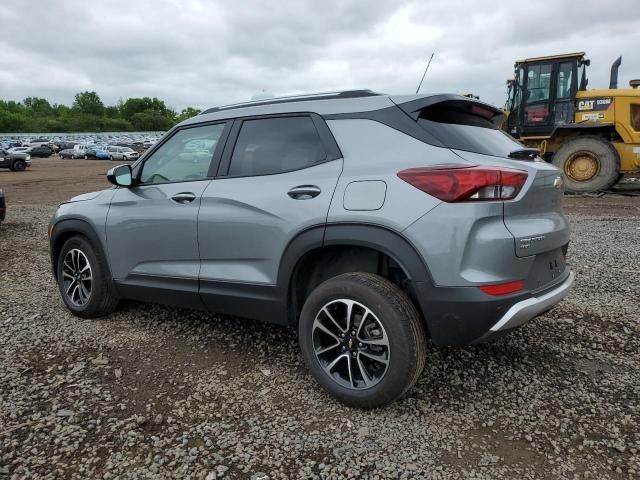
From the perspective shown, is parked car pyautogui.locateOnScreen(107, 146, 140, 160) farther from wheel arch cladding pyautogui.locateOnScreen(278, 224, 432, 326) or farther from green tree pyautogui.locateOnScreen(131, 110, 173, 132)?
green tree pyautogui.locateOnScreen(131, 110, 173, 132)

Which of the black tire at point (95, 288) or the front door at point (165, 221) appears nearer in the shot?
the front door at point (165, 221)

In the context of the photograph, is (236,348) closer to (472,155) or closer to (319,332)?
(319,332)

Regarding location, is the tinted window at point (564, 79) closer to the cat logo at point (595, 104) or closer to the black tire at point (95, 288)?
the cat logo at point (595, 104)

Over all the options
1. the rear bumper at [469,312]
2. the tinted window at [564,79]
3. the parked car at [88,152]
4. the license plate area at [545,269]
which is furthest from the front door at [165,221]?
the parked car at [88,152]

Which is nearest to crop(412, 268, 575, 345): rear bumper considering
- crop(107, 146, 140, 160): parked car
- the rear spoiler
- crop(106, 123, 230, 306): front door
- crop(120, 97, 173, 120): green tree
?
the rear spoiler

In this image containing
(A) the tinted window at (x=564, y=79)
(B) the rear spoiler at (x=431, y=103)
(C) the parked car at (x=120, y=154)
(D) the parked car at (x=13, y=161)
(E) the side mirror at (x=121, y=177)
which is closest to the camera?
(B) the rear spoiler at (x=431, y=103)

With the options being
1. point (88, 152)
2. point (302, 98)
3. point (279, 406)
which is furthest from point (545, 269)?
point (88, 152)

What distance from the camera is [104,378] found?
310cm

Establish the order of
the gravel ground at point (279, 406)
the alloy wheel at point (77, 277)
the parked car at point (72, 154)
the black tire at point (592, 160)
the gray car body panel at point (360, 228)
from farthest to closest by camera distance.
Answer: the parked car at point (72, 154) < the black tire at point (592, 160) < the alloy wheel at point (77, 277) < the gray car body panel at point (360, 228) < the gravel ground at point (279, 406)

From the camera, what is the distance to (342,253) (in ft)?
9.52

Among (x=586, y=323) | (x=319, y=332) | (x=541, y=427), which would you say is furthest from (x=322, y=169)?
(x=586, y=323)

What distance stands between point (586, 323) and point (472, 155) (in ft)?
7.29

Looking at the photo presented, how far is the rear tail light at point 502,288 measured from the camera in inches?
93.7

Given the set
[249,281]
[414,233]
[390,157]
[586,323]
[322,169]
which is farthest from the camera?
[586,323]
